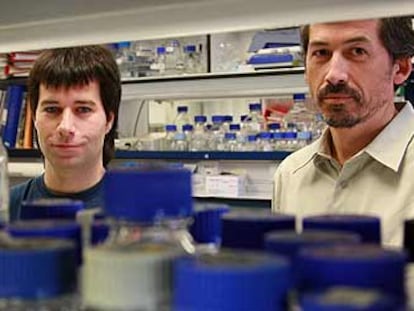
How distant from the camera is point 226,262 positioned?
48 centimetres

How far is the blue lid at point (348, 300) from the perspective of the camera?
1.34 feet

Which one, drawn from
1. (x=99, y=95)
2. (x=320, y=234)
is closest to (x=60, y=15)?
(x=320, y=234)

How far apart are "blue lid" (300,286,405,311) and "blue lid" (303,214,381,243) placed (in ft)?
0.54

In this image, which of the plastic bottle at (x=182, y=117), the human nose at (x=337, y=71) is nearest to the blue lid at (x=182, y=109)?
the plastic bottle at (x=182, y=117)

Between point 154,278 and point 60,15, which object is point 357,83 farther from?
point 154,278

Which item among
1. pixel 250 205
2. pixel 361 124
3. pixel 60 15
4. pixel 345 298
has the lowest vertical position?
pixel 250 205

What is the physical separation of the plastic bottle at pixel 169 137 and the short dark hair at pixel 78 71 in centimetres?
148

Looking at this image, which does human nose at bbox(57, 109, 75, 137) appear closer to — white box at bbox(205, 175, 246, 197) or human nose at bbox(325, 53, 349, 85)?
human nose at bbox(325, 53, 349, 85)

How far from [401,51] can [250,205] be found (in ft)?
4.90

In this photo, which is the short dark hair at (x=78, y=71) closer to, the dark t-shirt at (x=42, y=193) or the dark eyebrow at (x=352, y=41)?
the dark t-shirt at (x=42, y=193)

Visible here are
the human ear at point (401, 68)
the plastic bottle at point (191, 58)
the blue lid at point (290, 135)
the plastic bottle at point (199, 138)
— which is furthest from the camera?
the plastic bottle at point (191, 58)

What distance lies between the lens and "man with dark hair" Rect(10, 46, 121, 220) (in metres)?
1.43

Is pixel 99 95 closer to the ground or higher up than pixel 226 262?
higher up

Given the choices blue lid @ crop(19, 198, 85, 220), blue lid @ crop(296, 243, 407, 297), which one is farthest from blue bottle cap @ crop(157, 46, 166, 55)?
blue lid @ crop(296, 243, 407, 297)
